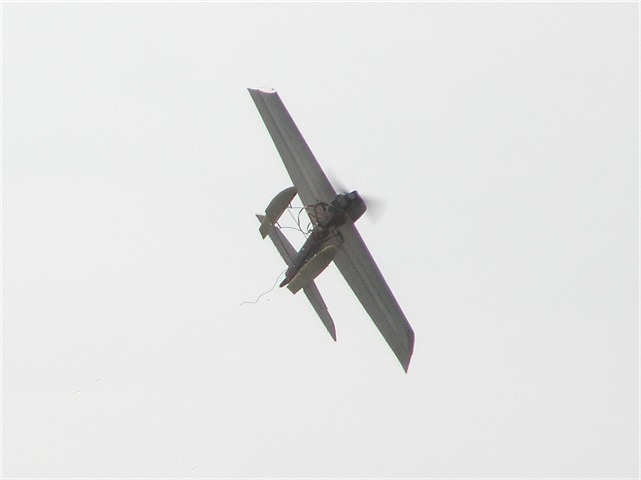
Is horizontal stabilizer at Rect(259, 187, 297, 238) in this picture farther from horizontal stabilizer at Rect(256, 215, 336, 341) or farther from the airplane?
horizontal stabilizer at Rect(256, 215, 336, 341)

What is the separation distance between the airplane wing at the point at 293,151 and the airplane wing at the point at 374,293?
44.4 inches

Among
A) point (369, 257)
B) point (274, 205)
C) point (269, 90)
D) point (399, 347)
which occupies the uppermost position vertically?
point (269, 90)

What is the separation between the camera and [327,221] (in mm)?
28922

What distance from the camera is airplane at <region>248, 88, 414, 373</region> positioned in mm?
28750

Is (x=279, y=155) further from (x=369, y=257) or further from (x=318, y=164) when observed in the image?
(x=369, y=257)

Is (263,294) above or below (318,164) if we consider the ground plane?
Result: below

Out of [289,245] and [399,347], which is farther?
[289,245]

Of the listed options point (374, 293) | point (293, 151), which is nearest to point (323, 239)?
point (374, 293)

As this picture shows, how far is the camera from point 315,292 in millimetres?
30547

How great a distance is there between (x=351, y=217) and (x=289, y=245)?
2.51m

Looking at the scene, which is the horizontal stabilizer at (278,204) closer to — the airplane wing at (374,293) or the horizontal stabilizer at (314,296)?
the horizontal stabilizer at (314,296)

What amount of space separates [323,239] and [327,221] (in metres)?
0.57

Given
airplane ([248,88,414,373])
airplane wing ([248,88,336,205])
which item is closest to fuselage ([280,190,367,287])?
airplane ([248,88,414,373])

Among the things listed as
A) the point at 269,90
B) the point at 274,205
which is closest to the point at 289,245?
the point at 274,205
